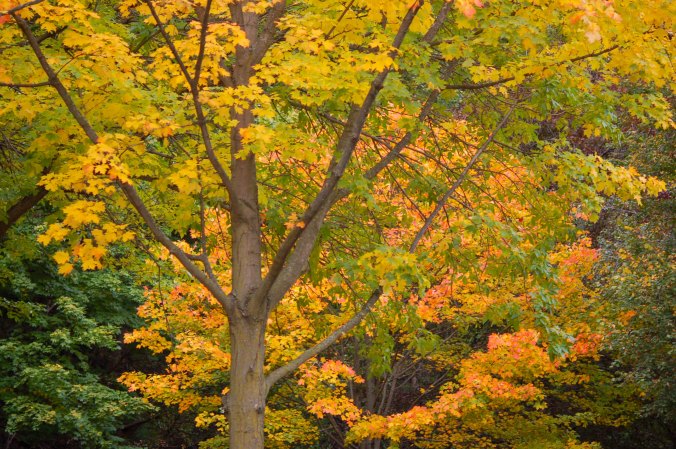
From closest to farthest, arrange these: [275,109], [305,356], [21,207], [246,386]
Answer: [246,386], [305,356], [275,109], [21,207]

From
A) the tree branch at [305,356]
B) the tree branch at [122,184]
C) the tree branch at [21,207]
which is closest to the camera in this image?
the tree branch at [122,184]

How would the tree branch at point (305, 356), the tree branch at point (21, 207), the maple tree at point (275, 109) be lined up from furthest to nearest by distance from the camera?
1. the tree branch at point (21, 207)
2. the tree branch at point (305, 356)
3. the maple tree at point (275, 109)

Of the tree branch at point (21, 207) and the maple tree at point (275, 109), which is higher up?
the tree branch at point (21, 207)

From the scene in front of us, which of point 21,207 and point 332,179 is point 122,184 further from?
point 21,207

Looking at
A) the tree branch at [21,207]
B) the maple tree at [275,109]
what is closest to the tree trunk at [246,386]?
the maple tree at [275,109]

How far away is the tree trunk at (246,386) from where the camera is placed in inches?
231

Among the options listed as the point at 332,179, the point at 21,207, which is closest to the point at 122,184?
the point at 332,179

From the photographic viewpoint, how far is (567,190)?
7.26 meters

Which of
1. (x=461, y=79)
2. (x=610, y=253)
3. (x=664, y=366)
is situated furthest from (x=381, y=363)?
(x=610, y=253)

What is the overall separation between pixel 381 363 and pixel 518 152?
2.54 meters

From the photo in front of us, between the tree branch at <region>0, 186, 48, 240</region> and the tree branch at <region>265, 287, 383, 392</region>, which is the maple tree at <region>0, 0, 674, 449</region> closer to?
the tree branch at <region>265, 287, 383, 392</region>

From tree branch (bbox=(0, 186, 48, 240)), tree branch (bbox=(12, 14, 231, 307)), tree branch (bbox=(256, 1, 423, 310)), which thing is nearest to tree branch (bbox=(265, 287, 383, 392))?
tree branch (bbox=(256, 1, 423, 310))

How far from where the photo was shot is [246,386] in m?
5.91

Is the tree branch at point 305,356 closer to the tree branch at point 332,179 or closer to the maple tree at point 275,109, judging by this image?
the maple tree at point 275,109
